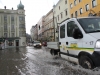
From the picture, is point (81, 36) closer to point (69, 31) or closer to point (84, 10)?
point (69, 31)

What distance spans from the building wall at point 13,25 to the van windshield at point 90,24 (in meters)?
61.0

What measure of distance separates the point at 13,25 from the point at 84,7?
137 ft

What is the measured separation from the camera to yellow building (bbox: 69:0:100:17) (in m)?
27.4

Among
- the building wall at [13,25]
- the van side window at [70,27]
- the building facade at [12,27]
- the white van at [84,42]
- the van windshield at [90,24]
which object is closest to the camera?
the white van at [84,42]

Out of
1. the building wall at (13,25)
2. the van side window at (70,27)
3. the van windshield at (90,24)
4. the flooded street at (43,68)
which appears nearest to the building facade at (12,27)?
the building wall at (13,25)

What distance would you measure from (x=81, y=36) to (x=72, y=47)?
3.43 ft

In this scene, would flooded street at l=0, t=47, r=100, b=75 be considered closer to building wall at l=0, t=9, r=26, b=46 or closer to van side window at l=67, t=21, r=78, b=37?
van side window at l=67, t=21, r=78, b=37

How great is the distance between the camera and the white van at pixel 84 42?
4.99 m

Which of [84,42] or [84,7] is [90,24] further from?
[84,7]

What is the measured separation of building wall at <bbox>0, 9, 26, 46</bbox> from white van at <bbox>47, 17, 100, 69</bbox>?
198 ft

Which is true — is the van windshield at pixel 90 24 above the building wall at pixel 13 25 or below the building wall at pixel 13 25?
below

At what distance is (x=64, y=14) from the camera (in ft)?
149

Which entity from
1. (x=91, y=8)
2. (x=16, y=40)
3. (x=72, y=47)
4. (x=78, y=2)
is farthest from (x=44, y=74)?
(x=16, y=40)

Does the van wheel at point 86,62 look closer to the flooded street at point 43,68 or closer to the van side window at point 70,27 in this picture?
the flooded street at point 43,68
